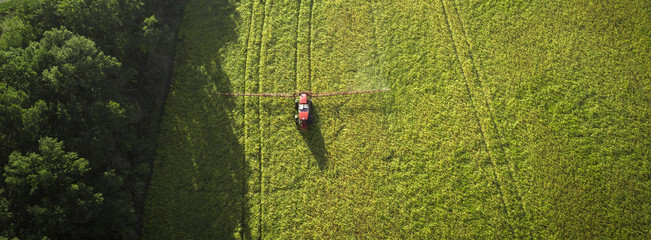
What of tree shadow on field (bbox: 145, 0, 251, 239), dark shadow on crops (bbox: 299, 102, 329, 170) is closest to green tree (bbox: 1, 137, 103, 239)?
tree shadow on field (bbox: 145, 0, 251, 239)

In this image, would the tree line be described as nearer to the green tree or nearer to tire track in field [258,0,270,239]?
Answer: the green tree

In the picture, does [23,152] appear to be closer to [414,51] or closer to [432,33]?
[414,51]

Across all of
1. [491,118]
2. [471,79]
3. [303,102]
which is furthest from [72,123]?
[491,118]

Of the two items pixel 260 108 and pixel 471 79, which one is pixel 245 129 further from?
pixel 471 79

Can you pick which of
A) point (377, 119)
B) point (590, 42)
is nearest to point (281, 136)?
point (377, 119)

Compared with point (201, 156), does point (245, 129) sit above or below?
above

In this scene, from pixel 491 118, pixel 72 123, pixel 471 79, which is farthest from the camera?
pixel 471 79

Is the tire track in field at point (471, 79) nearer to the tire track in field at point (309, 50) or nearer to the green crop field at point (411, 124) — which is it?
the green crop field at point (411, 124)
